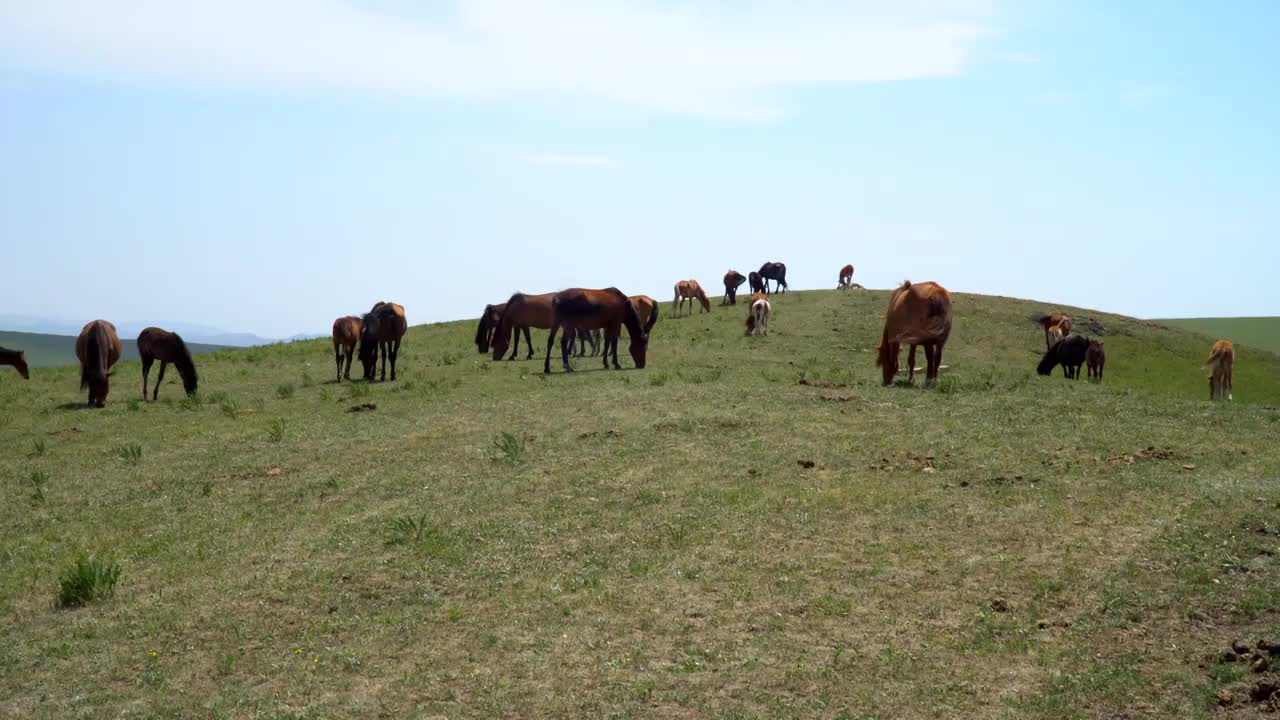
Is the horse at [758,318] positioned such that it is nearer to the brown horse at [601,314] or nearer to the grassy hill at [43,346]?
the brown horse at [601,314]

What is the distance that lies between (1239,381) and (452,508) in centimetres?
3662

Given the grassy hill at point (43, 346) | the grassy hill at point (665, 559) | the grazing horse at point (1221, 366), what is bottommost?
the grassy hill at point (43, 346)

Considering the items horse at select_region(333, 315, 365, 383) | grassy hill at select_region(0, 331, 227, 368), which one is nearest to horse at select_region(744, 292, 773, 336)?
horse at select_region(333, 315, 365, 383)

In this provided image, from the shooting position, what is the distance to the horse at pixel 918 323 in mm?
22875

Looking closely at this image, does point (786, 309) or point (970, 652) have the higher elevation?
point (786, 309)

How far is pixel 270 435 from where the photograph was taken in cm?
1983

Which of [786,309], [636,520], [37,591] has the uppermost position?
[786,309]

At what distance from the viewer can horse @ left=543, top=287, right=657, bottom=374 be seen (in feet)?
95.3

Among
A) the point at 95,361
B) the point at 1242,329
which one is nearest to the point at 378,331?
the point at 95,361

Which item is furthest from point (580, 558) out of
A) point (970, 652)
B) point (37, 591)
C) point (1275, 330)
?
point (1275, 330)

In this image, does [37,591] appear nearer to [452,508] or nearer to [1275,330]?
[452,508]

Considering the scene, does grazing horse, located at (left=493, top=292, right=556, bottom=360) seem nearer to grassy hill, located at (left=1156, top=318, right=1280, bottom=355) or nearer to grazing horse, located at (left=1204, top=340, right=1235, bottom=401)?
grazing horse, located at (left=1204, top=340, right=1235, bottom=401)

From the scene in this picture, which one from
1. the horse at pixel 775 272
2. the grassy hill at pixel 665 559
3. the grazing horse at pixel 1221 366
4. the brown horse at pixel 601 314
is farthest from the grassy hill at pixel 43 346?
the grassy hill at pixel 665 559

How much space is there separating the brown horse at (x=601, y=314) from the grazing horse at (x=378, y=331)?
390cm
